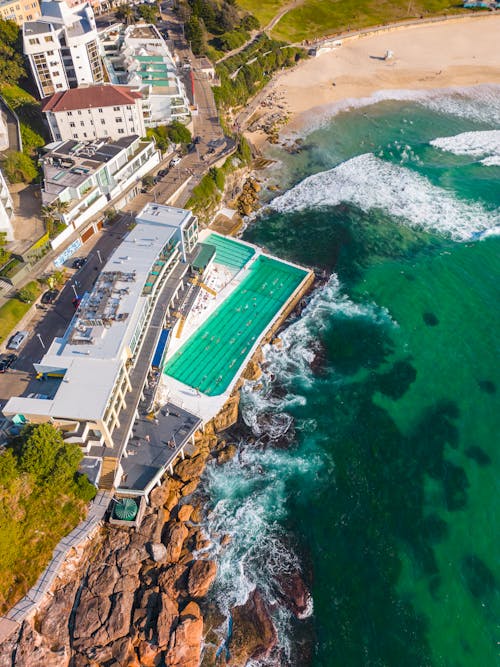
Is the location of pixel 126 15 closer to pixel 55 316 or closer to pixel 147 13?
pixel 147 13

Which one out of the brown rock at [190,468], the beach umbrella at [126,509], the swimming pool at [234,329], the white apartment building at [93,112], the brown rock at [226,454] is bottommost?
the brown rock at [226,454]

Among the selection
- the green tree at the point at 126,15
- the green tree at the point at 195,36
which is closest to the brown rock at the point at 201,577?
the green tree at the point at 195,36

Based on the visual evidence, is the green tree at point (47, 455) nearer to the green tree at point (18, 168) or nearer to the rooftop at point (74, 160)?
the rooftop at point (74, 160)

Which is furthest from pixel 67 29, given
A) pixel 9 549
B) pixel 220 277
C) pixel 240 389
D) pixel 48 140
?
pixel 9 549

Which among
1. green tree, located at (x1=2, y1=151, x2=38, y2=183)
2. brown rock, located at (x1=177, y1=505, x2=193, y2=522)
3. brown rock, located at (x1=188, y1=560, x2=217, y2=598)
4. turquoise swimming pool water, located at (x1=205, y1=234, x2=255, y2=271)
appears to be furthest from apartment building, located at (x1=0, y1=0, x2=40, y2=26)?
brown rock, located at (x1=188, y1=560, x2=217, y2=598)

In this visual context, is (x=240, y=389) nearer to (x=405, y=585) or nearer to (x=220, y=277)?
(x=220, y=277)

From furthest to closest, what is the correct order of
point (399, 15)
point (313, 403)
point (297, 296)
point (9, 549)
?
point (399, 15), point (297, 296), point (313, 403), point (9, 549)

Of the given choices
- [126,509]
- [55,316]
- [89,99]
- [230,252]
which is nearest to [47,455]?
[126,509]
